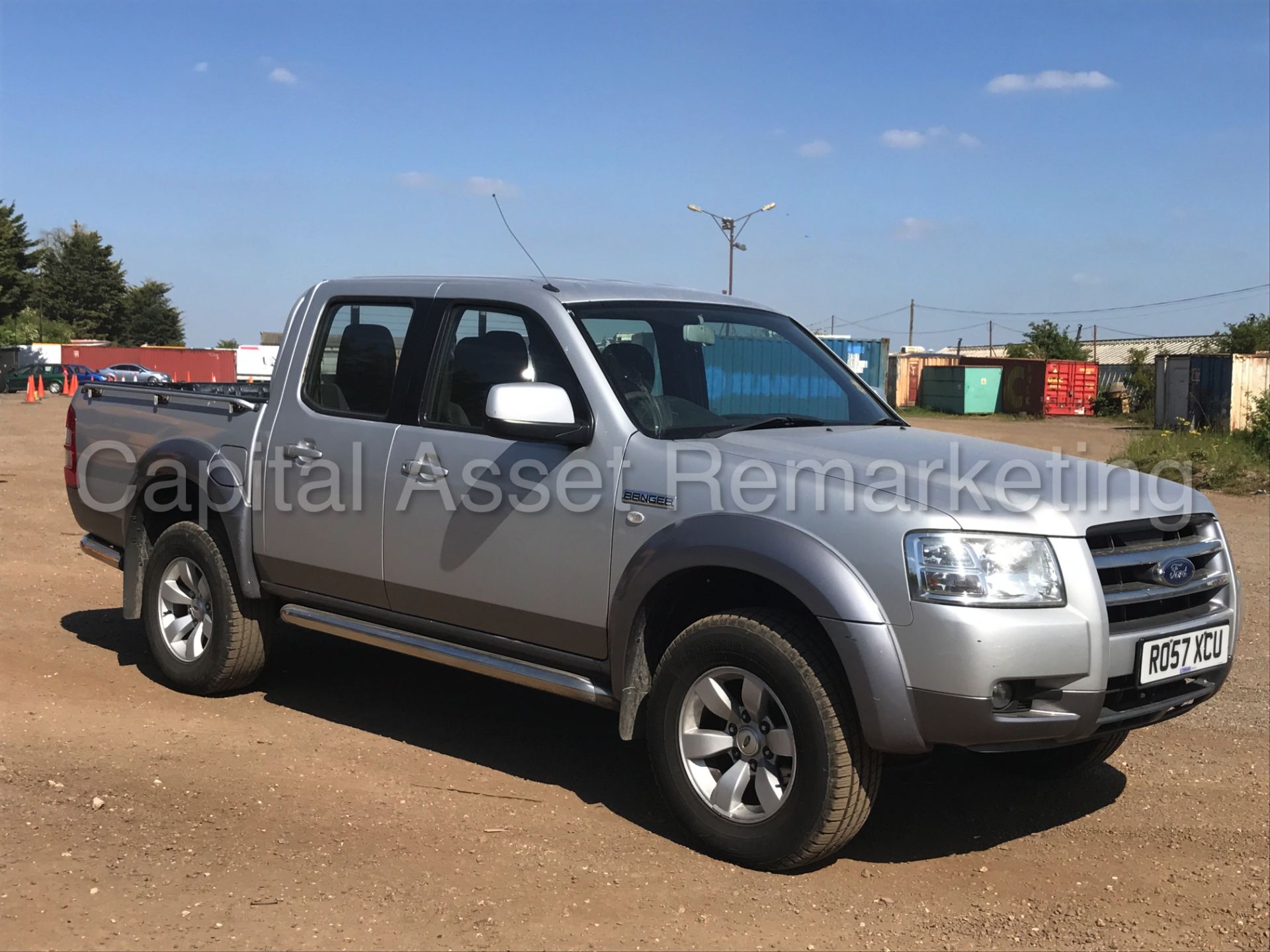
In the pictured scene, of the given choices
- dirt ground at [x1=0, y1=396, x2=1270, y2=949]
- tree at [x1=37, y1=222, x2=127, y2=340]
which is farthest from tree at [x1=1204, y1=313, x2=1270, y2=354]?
tree at [x1=37, y1=222, x2=127, y2=340]

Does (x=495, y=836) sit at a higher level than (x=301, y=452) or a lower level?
lower

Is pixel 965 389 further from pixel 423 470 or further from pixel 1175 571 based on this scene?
pixel 1175 571

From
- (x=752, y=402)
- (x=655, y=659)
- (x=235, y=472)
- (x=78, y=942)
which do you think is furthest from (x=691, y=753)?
(x=235, y=472)

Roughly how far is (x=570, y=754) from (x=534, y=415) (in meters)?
1.71

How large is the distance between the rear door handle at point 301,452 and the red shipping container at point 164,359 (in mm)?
66414

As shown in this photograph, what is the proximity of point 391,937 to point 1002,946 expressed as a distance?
1740 mm

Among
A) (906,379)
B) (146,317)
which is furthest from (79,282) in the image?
Answer: (906,379)

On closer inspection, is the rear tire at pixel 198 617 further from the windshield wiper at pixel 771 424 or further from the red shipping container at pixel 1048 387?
the red shipping container at pixel 1048 387

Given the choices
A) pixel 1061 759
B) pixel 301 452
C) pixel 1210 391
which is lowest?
pixel 1061 759

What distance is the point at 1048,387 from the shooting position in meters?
47.4

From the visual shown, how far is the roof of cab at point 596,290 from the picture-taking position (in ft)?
15.9

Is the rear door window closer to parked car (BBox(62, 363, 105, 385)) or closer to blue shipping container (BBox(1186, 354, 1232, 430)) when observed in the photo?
blue shipping container (BBox(1186, 354, 1232, 430))

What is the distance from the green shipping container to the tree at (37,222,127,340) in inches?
2655

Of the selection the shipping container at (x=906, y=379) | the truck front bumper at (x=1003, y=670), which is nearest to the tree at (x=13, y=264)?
the shipping container at (x=906, y=379)
